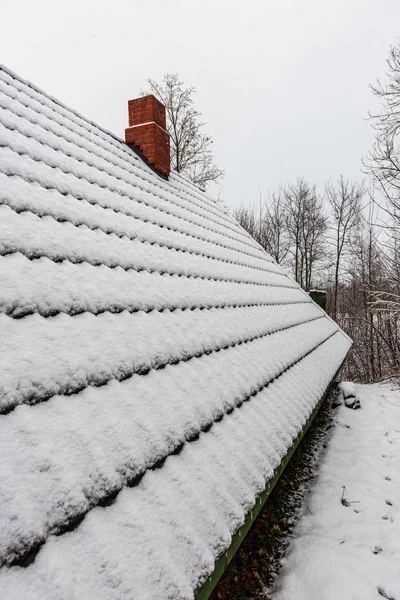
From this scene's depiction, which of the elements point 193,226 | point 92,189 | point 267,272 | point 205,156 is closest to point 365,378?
point 205,156

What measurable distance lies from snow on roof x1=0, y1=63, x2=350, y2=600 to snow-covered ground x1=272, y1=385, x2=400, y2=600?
119 cm

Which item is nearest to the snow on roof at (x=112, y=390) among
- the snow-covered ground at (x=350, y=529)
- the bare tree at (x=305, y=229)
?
the snow-covered ground at (x=350, y=529)

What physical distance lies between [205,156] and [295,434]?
16375 millimetres

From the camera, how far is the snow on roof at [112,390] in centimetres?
81

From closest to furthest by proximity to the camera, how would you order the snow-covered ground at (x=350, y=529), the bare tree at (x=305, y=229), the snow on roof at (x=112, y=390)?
the snow on roof at (x=112, y=390) < the snow-covered ground at (x=350, y=529) < the bare tree at (x=305, y=229)

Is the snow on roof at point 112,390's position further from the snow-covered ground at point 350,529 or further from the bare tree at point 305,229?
the bare tree at point 305,229

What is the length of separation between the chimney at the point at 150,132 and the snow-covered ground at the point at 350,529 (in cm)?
443

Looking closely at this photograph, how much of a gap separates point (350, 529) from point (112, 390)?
2.99m

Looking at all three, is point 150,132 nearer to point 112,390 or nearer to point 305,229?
point 112,390

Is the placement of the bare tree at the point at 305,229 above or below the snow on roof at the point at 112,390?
above

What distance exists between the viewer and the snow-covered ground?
7.94ft

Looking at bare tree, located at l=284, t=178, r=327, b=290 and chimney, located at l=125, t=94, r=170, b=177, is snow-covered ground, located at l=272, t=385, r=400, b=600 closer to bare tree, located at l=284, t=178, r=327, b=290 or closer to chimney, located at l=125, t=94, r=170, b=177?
chimney, located at l=125, t=94, r=170, b=177

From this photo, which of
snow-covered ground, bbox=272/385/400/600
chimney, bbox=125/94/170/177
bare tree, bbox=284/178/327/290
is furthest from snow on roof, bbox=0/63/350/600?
bare tree, bbox=284/178/327/290

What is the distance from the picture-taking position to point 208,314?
245 cm
